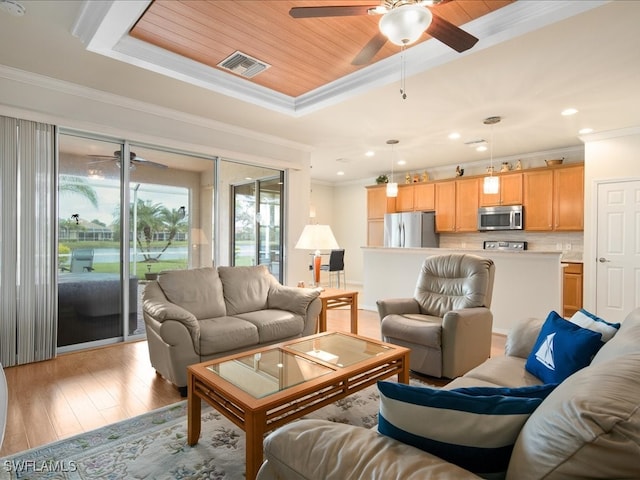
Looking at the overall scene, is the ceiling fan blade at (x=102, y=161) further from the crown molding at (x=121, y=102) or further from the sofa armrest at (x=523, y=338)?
the sofa armrest at (x=523, y=338)

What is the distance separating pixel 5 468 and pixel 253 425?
1301 millimetres

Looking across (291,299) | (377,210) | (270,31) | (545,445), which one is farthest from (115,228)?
(377,210)

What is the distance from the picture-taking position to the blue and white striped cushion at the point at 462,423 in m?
0.87

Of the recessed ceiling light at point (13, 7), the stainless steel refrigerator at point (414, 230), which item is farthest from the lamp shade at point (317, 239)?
the stainless steel refrigerator at point (414, 230)

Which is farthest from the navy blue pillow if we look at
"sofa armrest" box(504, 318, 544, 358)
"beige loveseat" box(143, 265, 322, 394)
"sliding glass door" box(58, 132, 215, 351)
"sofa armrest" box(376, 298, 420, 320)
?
"sliding glass door" box(58, 132, 215, 351)

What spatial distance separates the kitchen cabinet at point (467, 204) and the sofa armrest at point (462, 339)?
12.8ft

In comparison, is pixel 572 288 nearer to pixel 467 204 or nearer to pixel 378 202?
pixel 467 204

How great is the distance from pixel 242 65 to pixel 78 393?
290cm

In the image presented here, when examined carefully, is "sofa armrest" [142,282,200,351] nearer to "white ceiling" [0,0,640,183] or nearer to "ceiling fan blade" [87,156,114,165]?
"ceiling fan blade" [87,156,114,165]

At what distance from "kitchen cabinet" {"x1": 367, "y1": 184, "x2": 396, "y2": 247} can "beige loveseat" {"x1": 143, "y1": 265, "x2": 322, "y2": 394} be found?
441 centimetres

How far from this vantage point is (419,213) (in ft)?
23.0

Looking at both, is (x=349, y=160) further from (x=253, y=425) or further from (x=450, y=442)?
(x=450, y=442)

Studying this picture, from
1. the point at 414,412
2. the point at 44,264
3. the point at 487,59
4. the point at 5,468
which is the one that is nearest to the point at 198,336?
the point at 5,468

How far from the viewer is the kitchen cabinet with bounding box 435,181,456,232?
6828mm
